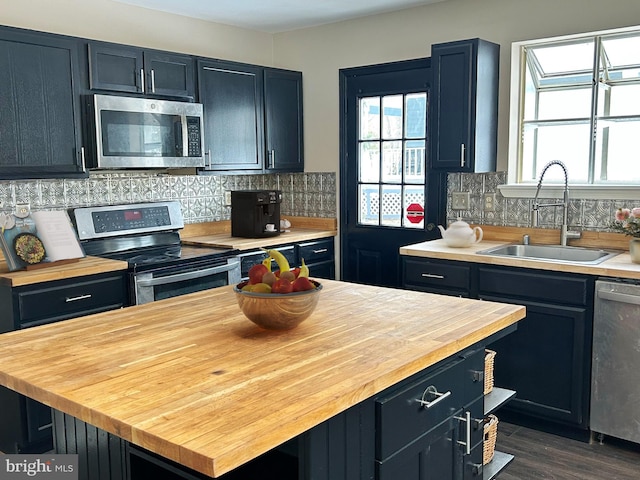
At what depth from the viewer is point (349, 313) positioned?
86.0 inches

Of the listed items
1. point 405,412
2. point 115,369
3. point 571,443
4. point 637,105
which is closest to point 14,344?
point 115,369

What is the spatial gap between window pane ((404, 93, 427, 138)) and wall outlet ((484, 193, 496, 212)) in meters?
0.61

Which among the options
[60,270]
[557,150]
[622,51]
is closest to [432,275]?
[557,150]

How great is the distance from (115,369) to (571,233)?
2.86 m

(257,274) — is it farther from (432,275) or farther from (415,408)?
(432,275)

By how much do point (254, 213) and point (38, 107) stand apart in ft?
5.03

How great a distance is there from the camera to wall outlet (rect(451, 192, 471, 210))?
412cm

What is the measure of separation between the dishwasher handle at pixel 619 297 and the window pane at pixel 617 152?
0.93 meters

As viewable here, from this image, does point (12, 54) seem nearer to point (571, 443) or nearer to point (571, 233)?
point (571, 233)

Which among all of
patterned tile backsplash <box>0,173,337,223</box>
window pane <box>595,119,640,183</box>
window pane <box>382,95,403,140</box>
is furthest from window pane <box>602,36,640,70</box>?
patterned tile backsplash <box>0,173,337,223</box>

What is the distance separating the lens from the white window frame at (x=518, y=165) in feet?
11.7

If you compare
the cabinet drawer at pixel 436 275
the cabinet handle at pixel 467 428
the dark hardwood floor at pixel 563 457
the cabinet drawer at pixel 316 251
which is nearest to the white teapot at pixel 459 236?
the cabinet drawer at pixel 436 275

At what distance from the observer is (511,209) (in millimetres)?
3943

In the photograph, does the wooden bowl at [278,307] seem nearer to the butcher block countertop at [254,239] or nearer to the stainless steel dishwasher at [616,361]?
the stainless steel dishwasher at [616,361]
